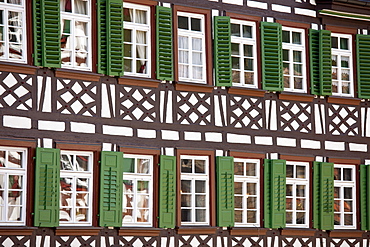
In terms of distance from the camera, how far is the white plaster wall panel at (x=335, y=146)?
24.9 meters

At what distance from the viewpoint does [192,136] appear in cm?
2278

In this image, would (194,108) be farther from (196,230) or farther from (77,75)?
(77,75)

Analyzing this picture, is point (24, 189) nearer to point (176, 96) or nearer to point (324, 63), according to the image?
point (176, 96)

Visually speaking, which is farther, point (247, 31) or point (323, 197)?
point (323, 197)

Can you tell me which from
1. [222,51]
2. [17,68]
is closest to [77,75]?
[17,68]

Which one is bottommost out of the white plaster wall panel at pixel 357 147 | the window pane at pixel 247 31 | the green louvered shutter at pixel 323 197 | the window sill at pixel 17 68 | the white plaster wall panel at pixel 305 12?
the green louvered shutter at pixel 323 197

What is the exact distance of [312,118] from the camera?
81.0 ft

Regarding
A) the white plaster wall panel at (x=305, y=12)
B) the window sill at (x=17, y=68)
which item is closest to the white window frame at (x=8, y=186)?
the window sill at (x=17, y=68)

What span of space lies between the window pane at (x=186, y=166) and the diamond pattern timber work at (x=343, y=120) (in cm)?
376

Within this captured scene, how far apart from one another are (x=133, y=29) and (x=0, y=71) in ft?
10.7

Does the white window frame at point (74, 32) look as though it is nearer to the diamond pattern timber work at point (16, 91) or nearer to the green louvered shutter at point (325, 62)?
the diamond pattern timber work at point (16, 91)

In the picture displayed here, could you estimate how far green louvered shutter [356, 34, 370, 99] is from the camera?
25.6 metres

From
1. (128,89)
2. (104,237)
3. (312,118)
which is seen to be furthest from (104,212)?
(312,118)

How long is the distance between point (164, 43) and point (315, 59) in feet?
13.5
